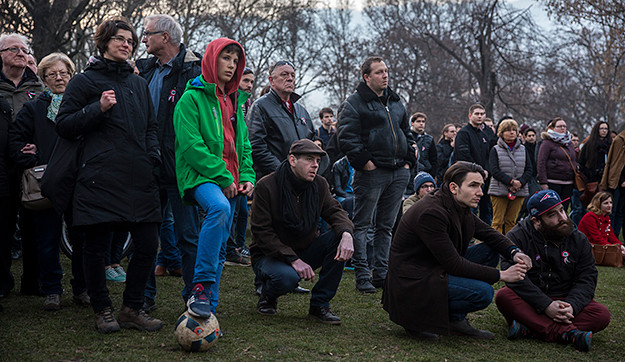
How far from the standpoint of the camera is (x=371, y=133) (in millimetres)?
6621

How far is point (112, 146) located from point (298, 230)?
1.61 meters

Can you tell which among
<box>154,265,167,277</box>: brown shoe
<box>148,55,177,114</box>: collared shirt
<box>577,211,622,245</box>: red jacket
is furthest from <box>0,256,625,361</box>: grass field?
<box>577,211,622,245</box>: red jacket

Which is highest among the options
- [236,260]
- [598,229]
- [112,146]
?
[112,146]

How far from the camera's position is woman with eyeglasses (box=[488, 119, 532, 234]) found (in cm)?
969

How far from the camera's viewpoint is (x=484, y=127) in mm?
10625

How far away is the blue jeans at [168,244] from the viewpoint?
643 centimetres

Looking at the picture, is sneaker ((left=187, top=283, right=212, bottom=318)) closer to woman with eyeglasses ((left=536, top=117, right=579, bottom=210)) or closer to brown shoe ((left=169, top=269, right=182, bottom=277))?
brown shoe ((left=169, top=269, right=182, bottom=277))

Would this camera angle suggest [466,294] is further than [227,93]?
No

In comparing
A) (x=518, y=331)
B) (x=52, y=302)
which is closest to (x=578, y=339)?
(x=518, y=331)

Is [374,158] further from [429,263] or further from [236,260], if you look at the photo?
[236,260]

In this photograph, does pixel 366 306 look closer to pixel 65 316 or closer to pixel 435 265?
pixel 435 265

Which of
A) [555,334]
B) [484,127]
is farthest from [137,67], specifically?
[484,127]

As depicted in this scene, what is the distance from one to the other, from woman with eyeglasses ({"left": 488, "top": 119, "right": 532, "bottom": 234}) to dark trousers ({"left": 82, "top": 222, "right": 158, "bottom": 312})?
6390 millimetres

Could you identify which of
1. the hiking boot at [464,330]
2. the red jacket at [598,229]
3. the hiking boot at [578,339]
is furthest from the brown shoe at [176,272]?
the red jacket at [598,229]
